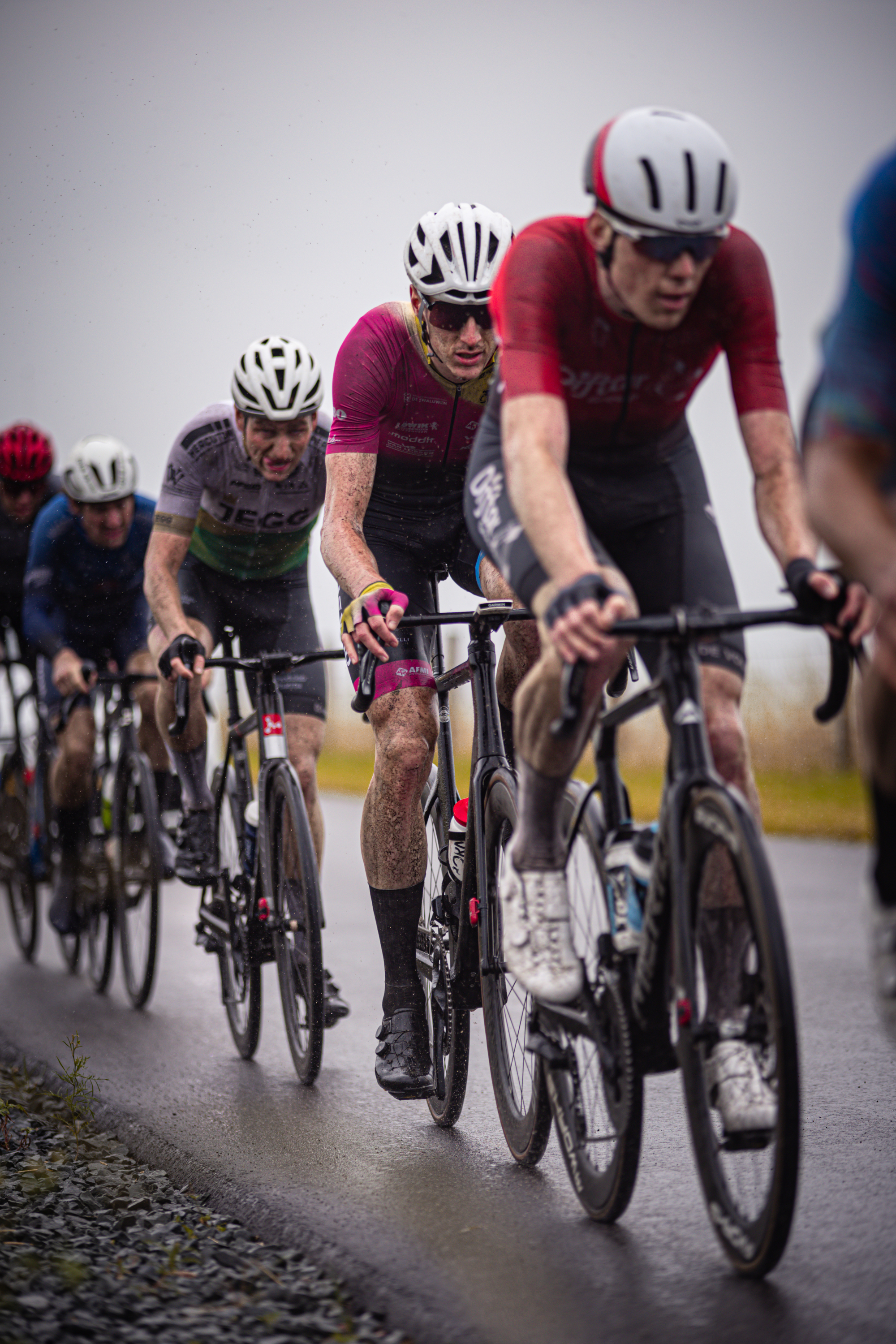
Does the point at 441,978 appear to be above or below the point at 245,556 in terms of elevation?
below

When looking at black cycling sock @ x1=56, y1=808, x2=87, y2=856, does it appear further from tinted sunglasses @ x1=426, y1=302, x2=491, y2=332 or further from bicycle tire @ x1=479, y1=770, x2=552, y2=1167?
tinted sunglasses @ x1=426, y1=302, x2=491, y2=332

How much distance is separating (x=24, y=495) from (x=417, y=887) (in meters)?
4.85

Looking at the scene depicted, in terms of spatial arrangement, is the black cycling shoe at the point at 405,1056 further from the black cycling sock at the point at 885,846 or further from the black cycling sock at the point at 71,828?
the black cycling sock at the point at 71,828

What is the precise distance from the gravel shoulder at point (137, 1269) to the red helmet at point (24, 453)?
482 centimetres

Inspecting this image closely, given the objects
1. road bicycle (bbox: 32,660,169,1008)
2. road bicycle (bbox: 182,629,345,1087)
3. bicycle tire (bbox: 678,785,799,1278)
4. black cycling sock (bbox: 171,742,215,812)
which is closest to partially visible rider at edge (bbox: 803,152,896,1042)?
bicycle tire (bbox: 678,785,799,1278)

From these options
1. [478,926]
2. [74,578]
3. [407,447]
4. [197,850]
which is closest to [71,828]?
[74,578]

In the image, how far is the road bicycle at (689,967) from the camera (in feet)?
9.30

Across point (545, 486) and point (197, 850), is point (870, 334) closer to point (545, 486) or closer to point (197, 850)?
point (545, 486)

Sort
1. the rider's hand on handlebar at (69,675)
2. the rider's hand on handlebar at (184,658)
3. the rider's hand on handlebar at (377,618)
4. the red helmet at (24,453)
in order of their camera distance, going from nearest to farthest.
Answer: the rider's hand on handlebar at (377,618) < the rider's hand on handlebar at (184,658) < the rider's hand on handlebar at (69,675) < the red helmet at (24,453)

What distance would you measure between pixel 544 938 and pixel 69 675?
4844mm

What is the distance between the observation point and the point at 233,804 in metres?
6.33

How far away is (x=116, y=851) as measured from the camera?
7.46 metres

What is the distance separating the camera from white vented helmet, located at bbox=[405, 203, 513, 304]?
4.42 meters

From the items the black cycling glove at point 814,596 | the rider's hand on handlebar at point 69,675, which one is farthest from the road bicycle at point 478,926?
the rider's hand on handlebar at point 69,675
